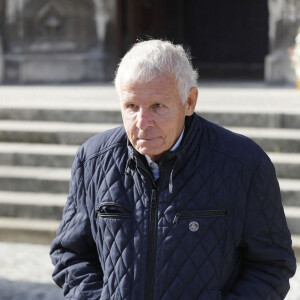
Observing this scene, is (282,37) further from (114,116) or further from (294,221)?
(294,221)

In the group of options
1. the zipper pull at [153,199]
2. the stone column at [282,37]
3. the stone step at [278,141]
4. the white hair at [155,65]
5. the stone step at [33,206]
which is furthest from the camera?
the stone column at [282,37]

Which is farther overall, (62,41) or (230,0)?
(230,0)

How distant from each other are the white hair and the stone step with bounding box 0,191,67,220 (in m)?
3.65

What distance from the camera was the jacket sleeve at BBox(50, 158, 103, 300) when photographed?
2.16 metres

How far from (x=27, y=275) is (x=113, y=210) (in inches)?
107

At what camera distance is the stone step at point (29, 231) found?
535 cm

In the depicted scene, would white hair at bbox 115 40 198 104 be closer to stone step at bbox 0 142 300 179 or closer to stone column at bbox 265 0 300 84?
stone step at bbox 0 142 300 179

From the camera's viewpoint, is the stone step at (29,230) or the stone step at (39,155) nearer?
the stone step at (29,230)

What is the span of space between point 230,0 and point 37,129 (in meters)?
7.66

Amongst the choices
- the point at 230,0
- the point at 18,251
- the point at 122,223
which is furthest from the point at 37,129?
the point at 230,0

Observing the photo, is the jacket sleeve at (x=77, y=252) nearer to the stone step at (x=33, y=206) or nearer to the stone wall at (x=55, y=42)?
the stone step at (x=33, y=206)

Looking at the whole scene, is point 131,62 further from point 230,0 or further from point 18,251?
point 230,0

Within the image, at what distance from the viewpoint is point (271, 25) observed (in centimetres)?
1029

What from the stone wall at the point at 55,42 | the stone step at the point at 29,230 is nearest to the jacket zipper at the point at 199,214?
the stone step at the point at 29,230
